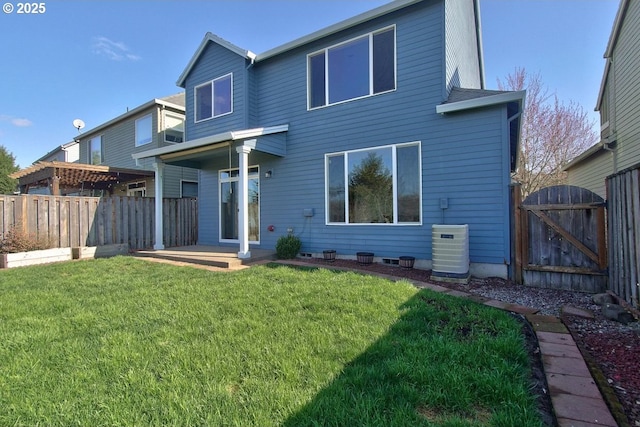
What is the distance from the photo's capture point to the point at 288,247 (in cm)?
783

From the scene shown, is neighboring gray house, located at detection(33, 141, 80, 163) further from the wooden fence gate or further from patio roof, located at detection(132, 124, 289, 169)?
the wooden fence gate

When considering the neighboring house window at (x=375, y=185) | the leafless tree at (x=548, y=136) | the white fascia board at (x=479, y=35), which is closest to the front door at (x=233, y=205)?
the neighboring house window at (x=375, y=185)

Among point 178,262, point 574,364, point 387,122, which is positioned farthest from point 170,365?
point 387,122

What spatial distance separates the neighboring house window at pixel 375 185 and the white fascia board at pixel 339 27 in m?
2.96

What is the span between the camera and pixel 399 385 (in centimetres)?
216

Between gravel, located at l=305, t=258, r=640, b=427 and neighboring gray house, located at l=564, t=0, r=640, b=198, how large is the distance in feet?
20.2

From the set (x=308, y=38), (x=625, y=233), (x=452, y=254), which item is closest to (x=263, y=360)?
(x=452, y=254)

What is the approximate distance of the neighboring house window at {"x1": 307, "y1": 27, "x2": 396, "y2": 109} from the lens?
278 inches

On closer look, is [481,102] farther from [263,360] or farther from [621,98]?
[621,98]

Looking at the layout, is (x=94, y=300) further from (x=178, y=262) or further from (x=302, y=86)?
(x=302, y=86)

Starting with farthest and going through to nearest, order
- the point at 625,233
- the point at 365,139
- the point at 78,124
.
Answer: the point at 78,124 → the point at 365,139 → the point at 625,233

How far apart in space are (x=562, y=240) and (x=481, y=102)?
282 cm

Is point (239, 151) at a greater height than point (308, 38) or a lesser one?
lesser

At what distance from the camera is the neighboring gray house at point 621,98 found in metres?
8.22
